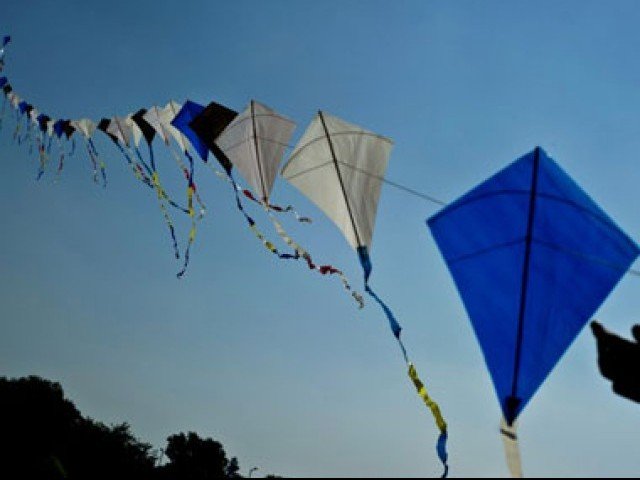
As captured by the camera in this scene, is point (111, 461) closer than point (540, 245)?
No

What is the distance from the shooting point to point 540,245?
397cm

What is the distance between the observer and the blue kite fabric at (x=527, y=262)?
147 inches

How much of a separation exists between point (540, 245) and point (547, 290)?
388 mm

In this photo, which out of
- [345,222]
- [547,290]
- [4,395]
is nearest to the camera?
[547,290]

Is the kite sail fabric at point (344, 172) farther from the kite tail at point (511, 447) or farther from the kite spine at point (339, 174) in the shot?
the kite tail at point (511, 447)

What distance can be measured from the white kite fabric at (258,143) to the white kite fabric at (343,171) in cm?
67

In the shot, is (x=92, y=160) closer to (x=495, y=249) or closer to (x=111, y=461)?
(x=495, y=249)

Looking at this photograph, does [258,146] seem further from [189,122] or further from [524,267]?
[524,267]

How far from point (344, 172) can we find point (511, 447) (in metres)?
4.65

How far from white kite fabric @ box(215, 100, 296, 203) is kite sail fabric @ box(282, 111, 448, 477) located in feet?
2.23

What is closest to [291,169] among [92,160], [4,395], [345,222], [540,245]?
[345,222]

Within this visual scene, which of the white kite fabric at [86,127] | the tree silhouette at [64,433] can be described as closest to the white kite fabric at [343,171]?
the white kite fabric at [86,127]

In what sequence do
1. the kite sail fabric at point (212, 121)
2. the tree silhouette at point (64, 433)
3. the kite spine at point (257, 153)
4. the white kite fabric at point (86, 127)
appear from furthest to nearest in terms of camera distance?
the tree silhouette at point (64, 433), the white kite fabric at point (86, 127), the kite sail fabric at point (212, 121), the kite spine at point (257, 153)

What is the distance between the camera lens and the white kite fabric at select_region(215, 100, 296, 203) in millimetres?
8492
